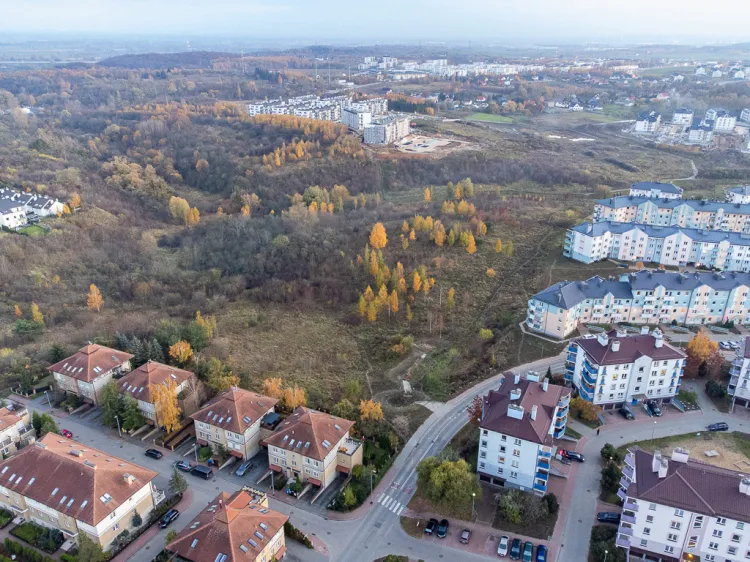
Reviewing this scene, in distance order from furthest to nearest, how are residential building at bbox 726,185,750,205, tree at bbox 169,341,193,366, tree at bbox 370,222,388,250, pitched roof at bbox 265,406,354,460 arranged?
residential building at bbox 726,185,750,205 < tree at bbox 370,222,388,250 < tree at bbox 169,341,193,366 < pitched roof at bbox 265,406,354,460

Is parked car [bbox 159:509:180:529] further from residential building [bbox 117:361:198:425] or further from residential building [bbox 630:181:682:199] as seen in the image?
residential building [bbox 630:181:682:199]

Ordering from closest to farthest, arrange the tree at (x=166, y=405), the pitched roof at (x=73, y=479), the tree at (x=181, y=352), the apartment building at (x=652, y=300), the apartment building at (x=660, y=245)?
the pitched roof at (x=73, y=479) → the tree at (x=166, y=405) → the tree at (x=181, y=352) → the apartment building at (x=652, y=300) → the apartment building at (x=660, y=245)

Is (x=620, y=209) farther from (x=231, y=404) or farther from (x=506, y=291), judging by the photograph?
(x=231, y=404)

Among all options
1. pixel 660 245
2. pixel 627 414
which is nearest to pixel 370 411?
pixel 627 414

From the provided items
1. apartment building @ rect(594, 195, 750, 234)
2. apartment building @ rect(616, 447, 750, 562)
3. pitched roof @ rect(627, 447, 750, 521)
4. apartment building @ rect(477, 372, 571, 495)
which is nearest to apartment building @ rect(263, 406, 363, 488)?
apartment building @ rect(477, 372, 571, 495)

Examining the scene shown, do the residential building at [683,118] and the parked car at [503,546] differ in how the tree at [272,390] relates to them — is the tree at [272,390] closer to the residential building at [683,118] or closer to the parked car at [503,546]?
the parked car at [503,546]

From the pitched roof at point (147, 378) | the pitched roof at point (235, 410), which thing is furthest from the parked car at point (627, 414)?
the pitched roof at point (147, 378)

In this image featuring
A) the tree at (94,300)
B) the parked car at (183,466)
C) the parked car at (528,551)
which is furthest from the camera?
the tree at (94,300)
